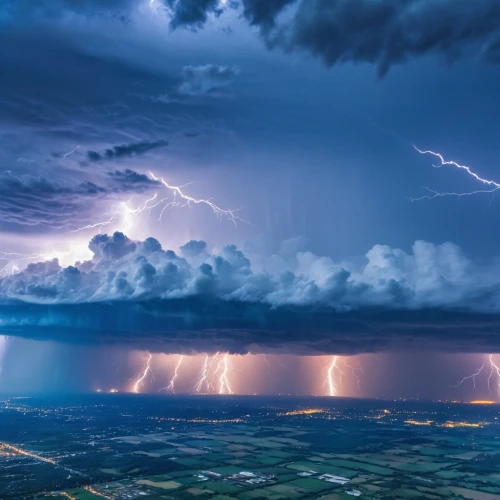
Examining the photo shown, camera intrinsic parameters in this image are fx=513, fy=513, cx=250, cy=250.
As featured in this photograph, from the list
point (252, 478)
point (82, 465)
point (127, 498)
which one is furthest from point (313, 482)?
point (82, 465)

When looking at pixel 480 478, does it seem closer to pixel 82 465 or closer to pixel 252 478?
pixel 252 478

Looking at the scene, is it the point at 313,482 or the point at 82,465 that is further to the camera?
the point at 82,465

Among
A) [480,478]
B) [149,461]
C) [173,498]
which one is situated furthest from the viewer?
[149,461]

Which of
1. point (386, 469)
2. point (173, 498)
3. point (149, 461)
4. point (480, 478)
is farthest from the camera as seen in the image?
point (149, 461)

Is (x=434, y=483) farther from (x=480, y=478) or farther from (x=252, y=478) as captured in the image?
(x=252, y=478)

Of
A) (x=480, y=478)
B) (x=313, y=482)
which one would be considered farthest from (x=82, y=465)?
(x=480, y=478)

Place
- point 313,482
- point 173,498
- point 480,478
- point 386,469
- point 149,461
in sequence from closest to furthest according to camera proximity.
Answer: point 173,498
point 313,482
point 480,478
point 386,469
point 149,461

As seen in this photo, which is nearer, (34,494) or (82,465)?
(34,494)

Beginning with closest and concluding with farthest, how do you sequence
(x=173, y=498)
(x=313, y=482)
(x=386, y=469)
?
1. (x=173, y=498)
2. (x=313, y=482)
3. (x=386, y=469)

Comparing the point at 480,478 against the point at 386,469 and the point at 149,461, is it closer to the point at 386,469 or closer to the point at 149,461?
the point at 386,469
